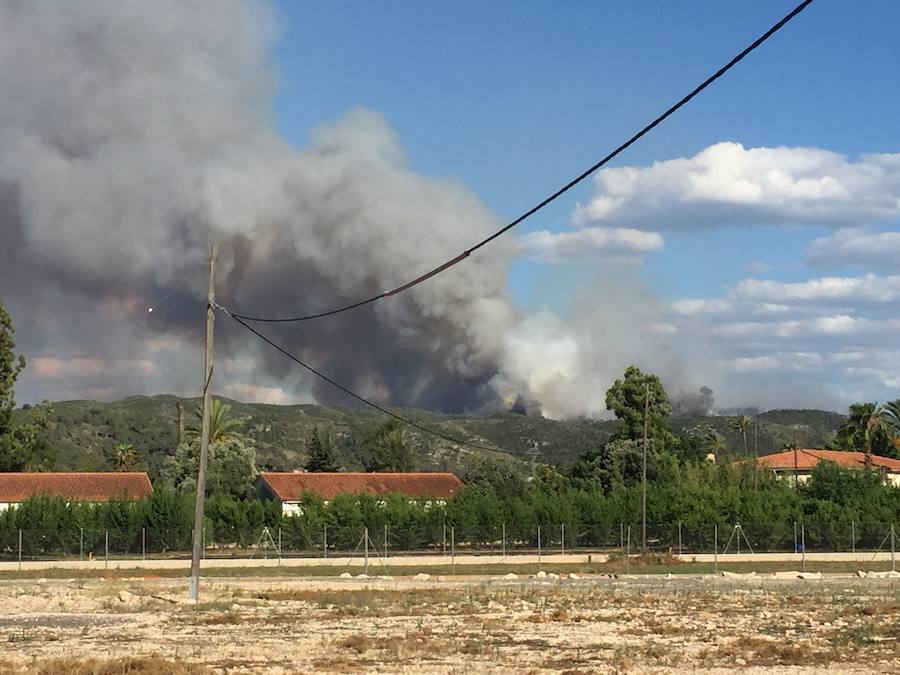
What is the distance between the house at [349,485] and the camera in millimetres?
97062

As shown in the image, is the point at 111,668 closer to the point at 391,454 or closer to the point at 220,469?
the point at 220,469

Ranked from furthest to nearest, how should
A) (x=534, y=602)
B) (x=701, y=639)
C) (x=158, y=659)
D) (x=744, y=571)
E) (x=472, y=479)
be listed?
(x=472, y=479), (x=744, y=571), (x=534, y=602), (x=701, y=639), (x=158, y=659)

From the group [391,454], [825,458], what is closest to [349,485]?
[391,454]

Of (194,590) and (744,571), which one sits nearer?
(194,590)

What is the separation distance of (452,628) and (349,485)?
242ft

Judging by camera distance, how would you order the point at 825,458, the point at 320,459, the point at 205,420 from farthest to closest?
1. the point at 320,459
2. the point at 825,458
3. the point at 205,420

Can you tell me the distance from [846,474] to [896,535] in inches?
418

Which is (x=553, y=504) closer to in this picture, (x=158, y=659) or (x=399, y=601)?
(x=399, y=601)

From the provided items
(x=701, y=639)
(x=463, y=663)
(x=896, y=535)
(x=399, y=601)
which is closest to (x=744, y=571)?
(x=896, y=535)

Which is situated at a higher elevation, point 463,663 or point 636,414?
point 636,414

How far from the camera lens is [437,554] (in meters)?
77.4

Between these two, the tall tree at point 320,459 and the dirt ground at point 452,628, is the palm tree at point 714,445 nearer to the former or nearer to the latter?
the tall tree at point 320,459

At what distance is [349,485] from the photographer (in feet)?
339

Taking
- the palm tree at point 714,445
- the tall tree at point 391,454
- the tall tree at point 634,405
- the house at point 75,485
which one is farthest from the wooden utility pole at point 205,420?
the palm tree at point 714,445
